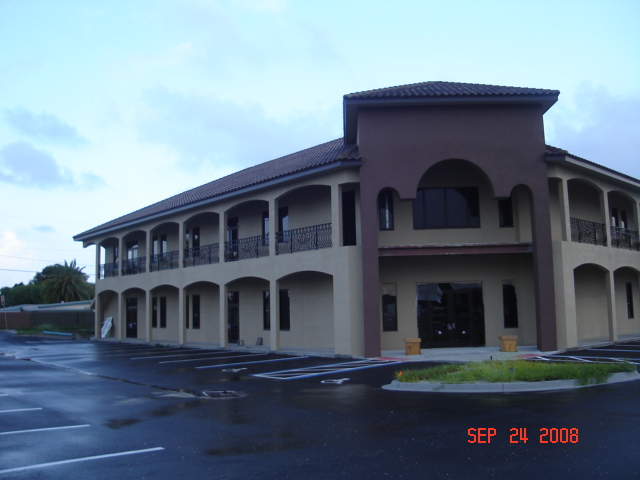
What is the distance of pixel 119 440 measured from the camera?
29.2 ft

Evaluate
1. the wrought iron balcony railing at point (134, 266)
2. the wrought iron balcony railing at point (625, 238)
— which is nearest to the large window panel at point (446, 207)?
the wrought iron balcony railing at point (625, 238)

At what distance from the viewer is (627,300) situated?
1164 inches

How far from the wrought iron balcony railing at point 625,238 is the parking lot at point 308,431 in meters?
15.8

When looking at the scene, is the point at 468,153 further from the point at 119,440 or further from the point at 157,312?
the point at 157,312

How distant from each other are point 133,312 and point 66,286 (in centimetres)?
2892

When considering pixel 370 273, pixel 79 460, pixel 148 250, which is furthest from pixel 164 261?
pixel 79 460

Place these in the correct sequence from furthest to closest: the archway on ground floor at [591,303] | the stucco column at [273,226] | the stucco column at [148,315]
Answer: the stucco column at [148,315]
the archway on ground floor at [591,303]
the stucco column at [273,226]

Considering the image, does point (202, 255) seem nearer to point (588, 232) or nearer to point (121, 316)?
point (121, 316)

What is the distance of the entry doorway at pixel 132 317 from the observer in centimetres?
3788

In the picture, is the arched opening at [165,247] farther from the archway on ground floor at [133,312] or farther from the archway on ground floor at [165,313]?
the archway on ground floor at [133,312]

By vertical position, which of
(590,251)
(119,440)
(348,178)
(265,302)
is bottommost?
(119,440)

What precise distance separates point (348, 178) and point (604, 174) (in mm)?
10883

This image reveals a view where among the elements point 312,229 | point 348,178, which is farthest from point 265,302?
point 348,178

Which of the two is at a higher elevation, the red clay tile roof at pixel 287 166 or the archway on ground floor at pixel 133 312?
the red clay tile roof at pixel 287 166
